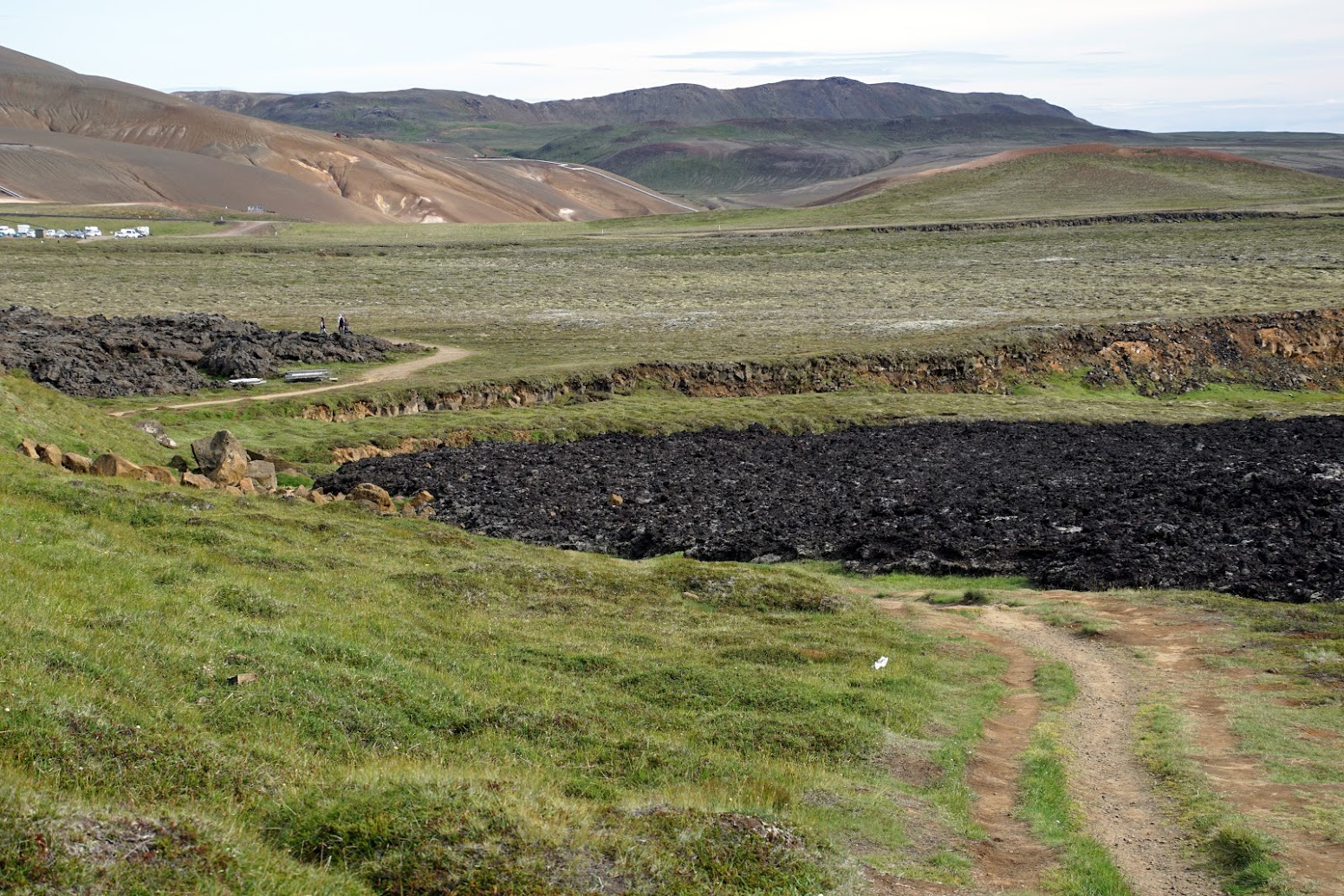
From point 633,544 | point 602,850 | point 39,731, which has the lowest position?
point 633,544

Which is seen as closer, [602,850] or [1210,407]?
[602,850]

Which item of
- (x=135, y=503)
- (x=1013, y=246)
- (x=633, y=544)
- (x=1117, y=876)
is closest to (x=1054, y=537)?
(x=633, y=544)

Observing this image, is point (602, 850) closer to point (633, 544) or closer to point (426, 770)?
point (426, 770)

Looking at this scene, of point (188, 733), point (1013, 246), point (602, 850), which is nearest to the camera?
point (602, 850)

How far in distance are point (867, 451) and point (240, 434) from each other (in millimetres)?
19244

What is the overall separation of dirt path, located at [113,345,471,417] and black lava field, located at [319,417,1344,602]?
8.87 metres

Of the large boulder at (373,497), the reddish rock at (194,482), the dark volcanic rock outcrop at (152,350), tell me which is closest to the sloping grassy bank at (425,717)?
the reddish rock at (194,482)

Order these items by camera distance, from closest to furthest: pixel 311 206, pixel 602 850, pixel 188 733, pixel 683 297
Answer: pixel 602 850
pixel 188 733
pixel 683 297
pixel 311 206

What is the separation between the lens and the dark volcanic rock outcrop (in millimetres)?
40375

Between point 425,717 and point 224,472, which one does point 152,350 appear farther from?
point 425,717

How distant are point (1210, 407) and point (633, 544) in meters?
29.8

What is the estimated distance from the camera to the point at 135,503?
66.9ft

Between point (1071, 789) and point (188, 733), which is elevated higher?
point (188, 733)

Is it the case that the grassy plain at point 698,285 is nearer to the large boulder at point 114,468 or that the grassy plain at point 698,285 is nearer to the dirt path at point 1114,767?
the large boulder at point 114,468
